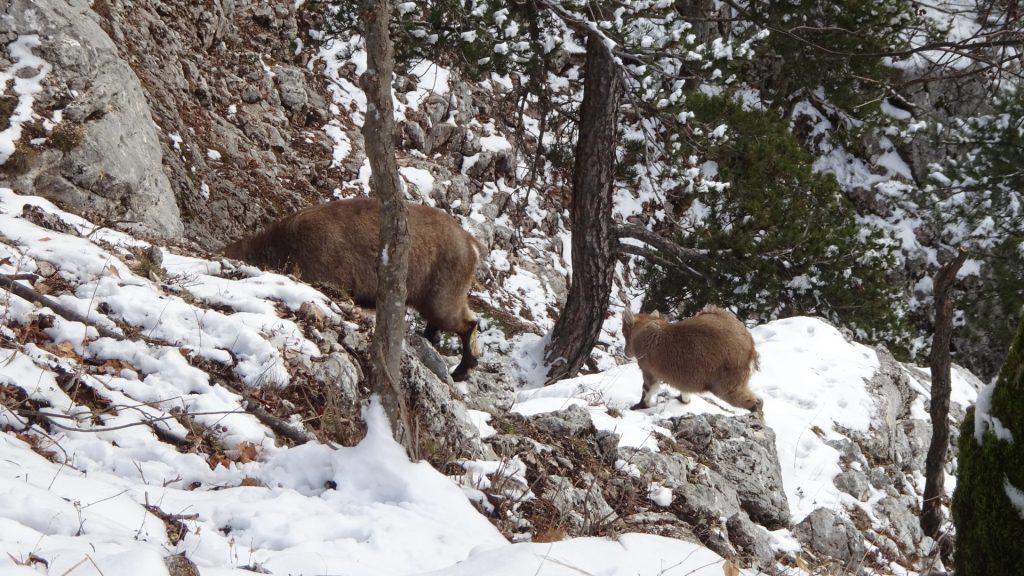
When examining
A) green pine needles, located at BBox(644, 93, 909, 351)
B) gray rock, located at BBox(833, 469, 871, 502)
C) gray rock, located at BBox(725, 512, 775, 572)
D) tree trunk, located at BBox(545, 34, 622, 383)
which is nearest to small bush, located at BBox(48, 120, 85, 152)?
tree trunk, located at BBox(545, 34, 622, 383)

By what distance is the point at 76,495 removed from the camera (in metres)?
2.85

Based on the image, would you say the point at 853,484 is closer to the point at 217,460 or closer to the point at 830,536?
the point at 830,536

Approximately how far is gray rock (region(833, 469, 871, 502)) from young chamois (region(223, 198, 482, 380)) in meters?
3.87

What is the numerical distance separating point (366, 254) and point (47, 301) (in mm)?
3272

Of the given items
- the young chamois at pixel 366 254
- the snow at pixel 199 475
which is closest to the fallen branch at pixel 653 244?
the young chamois at pixel 366 254

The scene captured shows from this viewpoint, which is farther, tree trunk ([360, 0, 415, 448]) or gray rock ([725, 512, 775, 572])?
gray rock ([725, 512, 775, 572])

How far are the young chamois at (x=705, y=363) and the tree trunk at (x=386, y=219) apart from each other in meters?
4.58

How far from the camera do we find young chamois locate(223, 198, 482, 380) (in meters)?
7.02

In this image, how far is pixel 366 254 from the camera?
7.14 m

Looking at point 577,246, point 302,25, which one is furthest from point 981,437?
point 302,25

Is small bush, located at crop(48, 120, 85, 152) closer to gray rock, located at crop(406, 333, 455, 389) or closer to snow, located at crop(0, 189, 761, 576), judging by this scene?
snow, located at crop(0, 189, 761, 576)

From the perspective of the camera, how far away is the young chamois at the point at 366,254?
702 cm

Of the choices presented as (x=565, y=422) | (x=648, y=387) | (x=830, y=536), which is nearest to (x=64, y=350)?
(x=565, y=422)

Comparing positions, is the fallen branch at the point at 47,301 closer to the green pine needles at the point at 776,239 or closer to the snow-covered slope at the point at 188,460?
the snow-covered slope at the point at 188,460
